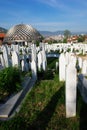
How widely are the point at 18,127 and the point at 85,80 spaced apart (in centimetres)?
326

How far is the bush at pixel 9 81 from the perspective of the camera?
236 inches

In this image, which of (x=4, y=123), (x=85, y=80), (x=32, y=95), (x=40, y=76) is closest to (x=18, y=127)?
(x=4, y=123)

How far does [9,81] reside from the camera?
243 inches

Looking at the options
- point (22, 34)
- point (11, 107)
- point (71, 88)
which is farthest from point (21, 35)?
point (71, 88)

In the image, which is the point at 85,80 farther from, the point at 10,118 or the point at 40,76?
the point at 40,76

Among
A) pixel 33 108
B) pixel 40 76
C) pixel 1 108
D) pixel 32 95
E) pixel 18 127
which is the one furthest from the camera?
pixel 40 76

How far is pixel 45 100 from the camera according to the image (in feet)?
19.7

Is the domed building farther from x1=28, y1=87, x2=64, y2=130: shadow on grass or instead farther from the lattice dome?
x1=28, y1=87, x2=64, y2=130: shadow on grass

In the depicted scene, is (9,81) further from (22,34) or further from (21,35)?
(22,34)

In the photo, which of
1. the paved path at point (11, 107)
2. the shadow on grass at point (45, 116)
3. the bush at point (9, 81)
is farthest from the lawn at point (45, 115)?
the bush at point (9, 81)

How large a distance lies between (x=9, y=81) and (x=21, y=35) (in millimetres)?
24283

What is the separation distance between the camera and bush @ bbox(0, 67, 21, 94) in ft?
19.7

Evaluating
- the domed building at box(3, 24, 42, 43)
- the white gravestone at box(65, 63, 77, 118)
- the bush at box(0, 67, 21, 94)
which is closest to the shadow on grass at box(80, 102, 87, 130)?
the white gravestone at box(65, 63, 77, 118)

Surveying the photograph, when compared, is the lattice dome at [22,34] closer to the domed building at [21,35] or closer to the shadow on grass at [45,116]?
the domed building at [21,35]
